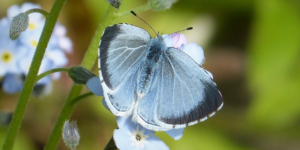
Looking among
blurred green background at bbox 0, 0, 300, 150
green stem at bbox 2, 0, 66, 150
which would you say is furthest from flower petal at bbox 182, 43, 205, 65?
blurred green background at bbox 0, 0, 300, 150

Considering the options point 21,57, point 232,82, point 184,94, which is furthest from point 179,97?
point 232,82

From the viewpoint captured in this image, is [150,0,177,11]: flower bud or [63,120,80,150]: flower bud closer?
[63,120,80,150]: flower bud

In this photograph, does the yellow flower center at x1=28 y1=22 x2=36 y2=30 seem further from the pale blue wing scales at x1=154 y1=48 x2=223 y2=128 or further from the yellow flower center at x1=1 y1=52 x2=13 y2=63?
the pale blue wing scales at x1=154 y1=48 x2=223 y2=128

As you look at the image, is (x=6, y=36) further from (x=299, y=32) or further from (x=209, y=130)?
(x=299, y=32)

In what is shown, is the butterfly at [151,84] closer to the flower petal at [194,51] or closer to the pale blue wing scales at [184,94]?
the pale blue wing scales at [184,94]

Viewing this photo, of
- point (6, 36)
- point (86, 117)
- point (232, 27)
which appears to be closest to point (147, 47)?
point (6, 36)

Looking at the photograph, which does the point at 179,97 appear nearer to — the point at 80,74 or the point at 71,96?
the point at 80,74
